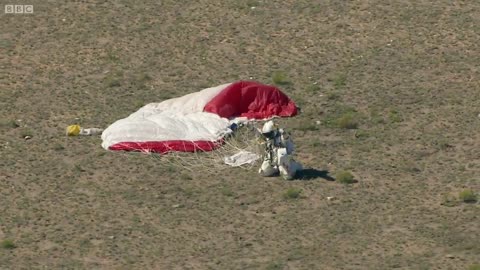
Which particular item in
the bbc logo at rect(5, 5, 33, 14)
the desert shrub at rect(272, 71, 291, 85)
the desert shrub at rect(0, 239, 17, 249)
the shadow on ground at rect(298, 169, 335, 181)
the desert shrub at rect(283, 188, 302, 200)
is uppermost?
the bbc logo at rect(5, 5, 33, 14)

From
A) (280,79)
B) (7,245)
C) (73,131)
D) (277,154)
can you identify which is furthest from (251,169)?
(7,245)

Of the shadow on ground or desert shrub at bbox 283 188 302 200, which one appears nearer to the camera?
desert shrub at bbox 283 188 302 200

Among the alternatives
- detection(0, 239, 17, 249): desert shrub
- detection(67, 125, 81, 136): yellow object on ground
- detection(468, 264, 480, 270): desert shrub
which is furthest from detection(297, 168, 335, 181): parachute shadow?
detection(0, 239, 17, 249): desert shrub

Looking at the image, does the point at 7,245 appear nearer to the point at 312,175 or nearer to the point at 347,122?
the point at 312,175

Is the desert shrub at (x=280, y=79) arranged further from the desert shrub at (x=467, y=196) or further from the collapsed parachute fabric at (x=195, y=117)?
the desert shrub at (x=467, y=196)

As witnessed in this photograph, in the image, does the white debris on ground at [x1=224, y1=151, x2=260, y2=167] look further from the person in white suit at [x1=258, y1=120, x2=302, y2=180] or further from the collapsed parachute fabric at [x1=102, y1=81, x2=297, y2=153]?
the collapsed parachute fabric at [x1=102, y1=81, x2=297, y2=153]

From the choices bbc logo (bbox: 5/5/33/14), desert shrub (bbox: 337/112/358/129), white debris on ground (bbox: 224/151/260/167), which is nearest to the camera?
white debris on ground (bbox: 224/151/260/167)

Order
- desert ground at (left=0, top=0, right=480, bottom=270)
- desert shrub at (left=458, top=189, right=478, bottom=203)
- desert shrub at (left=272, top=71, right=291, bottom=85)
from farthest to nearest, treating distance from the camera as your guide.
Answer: desert shrub at (left=272, top=71, right=291, bottom=85) < desert shrub at (left=458, top=189, right=478, bottom=203) < desert ground at (left=0, top=0, right=480, bottom=270)
